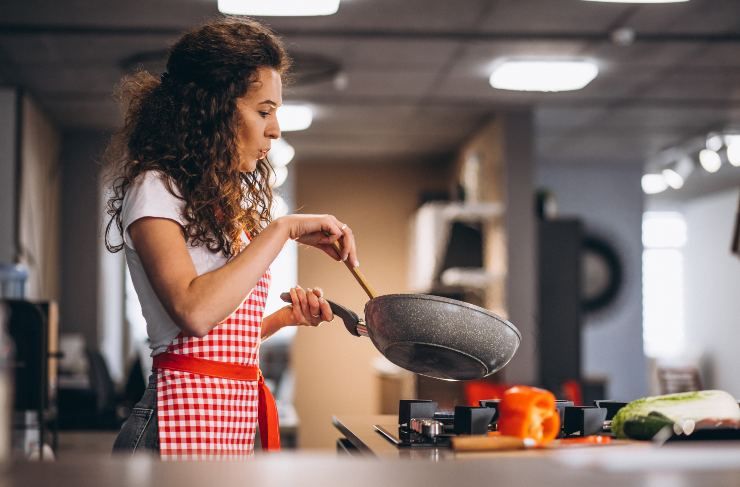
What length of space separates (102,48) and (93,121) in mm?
2052

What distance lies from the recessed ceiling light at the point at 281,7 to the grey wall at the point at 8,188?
2464mm

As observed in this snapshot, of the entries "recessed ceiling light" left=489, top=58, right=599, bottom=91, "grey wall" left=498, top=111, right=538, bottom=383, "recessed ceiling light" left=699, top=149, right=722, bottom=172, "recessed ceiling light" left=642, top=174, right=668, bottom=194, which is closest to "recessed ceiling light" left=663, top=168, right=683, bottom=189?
"recessed ceiling light" left=642, top=174, right=668, bottom=194

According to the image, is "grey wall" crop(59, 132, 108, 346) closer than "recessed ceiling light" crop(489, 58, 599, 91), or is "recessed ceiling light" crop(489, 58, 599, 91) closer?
"recessed ceiling light" crop(489, 58, 599, 91)

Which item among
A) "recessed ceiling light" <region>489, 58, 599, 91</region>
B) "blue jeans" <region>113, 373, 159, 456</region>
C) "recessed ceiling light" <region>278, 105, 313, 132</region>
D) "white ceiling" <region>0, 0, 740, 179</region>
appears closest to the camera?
"blue jeans" <region>113, 373, 159, 456</region>

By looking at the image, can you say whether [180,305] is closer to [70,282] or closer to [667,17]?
[667,17]

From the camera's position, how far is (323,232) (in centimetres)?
146

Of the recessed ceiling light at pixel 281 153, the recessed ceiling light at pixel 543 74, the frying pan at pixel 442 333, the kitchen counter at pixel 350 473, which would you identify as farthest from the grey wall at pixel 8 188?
the kitchen counter at pixel 350 473

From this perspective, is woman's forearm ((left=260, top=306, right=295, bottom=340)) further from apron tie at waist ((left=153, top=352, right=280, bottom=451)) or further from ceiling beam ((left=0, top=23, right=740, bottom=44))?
ceiling beam ((left=0, top=23, right=740, bottom=44))

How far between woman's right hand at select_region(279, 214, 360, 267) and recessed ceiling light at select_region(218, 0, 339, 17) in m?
2.71

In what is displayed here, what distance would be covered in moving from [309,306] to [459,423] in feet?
1.28

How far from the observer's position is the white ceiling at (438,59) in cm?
446

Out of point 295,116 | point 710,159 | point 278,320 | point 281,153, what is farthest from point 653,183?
point 278,320

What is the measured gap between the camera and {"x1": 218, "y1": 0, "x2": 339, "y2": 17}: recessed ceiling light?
13.2 ft

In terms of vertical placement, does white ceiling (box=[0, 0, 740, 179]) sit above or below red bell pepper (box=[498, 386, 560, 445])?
above
